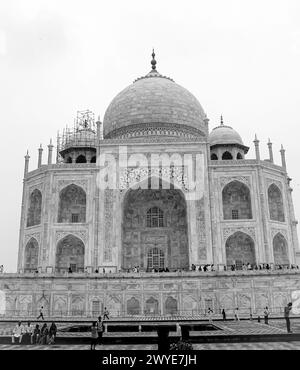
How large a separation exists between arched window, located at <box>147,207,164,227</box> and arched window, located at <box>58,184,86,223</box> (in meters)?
4.31

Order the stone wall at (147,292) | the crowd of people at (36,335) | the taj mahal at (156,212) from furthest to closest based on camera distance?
the taj mahal at (156,212) → the stone wall at (147,292) → the crowd of people at (36,335)

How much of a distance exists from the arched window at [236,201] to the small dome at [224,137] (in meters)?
5.00

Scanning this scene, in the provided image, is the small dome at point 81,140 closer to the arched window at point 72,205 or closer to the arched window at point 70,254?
the arched window at point 72,205

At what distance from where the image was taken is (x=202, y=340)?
1012cm

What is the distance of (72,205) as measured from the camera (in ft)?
88.4

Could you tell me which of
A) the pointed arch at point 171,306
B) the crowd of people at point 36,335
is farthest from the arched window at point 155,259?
the crowd of people at point 36,335

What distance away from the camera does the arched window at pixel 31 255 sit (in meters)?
26.4

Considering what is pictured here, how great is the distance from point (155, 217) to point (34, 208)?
791cm

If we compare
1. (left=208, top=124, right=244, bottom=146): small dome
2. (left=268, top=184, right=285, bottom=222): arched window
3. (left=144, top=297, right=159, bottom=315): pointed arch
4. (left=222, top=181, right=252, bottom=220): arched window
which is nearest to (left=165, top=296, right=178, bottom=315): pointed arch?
(left=144, top=297, right=159, bottom=315): pointed arch

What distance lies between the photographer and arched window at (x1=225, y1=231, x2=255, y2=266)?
25.5 meters

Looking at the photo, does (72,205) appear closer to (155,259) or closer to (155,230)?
(155,230)

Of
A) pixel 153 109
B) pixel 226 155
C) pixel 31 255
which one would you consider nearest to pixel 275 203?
pixel 226 155

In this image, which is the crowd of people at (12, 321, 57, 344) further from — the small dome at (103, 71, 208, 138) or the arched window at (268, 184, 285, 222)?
the small dome at (103, 71, 208, 138)
